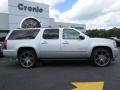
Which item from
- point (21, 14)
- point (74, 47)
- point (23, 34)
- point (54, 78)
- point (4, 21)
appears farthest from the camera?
point (21, 14)

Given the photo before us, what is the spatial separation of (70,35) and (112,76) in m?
3.31

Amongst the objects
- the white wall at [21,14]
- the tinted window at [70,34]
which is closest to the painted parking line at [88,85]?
the tinted window at [70,34]

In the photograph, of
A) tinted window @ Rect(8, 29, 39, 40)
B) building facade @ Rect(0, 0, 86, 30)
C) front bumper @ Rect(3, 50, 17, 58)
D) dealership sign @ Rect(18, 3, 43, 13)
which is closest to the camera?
front bumper @ Rect(3, 50, 17, 58)

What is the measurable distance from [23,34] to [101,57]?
3495 mm

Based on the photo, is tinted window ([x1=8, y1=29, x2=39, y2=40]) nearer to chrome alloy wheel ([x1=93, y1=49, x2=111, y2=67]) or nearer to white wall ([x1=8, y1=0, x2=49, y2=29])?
chrome alloy wheel ([x1=93, y1=49, x2=111, y2=67])

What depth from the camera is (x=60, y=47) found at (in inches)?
482

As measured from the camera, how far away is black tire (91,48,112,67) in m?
12.3

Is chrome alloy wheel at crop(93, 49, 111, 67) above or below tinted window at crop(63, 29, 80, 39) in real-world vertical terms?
below

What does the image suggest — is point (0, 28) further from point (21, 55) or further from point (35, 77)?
point (35, 77)

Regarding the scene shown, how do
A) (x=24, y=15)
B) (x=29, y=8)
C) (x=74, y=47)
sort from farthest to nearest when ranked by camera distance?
1. (x=29, y=8)
2. (x=24, y=15)
3. (x=74, y=47)

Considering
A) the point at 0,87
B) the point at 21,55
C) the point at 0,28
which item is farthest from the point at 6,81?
the point at 0,28

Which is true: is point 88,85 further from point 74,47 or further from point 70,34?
point 70,34

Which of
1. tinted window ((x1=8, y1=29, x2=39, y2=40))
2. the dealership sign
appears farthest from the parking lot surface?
the dealership sign

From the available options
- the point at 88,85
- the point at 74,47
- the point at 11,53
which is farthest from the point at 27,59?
the point at 88,85
